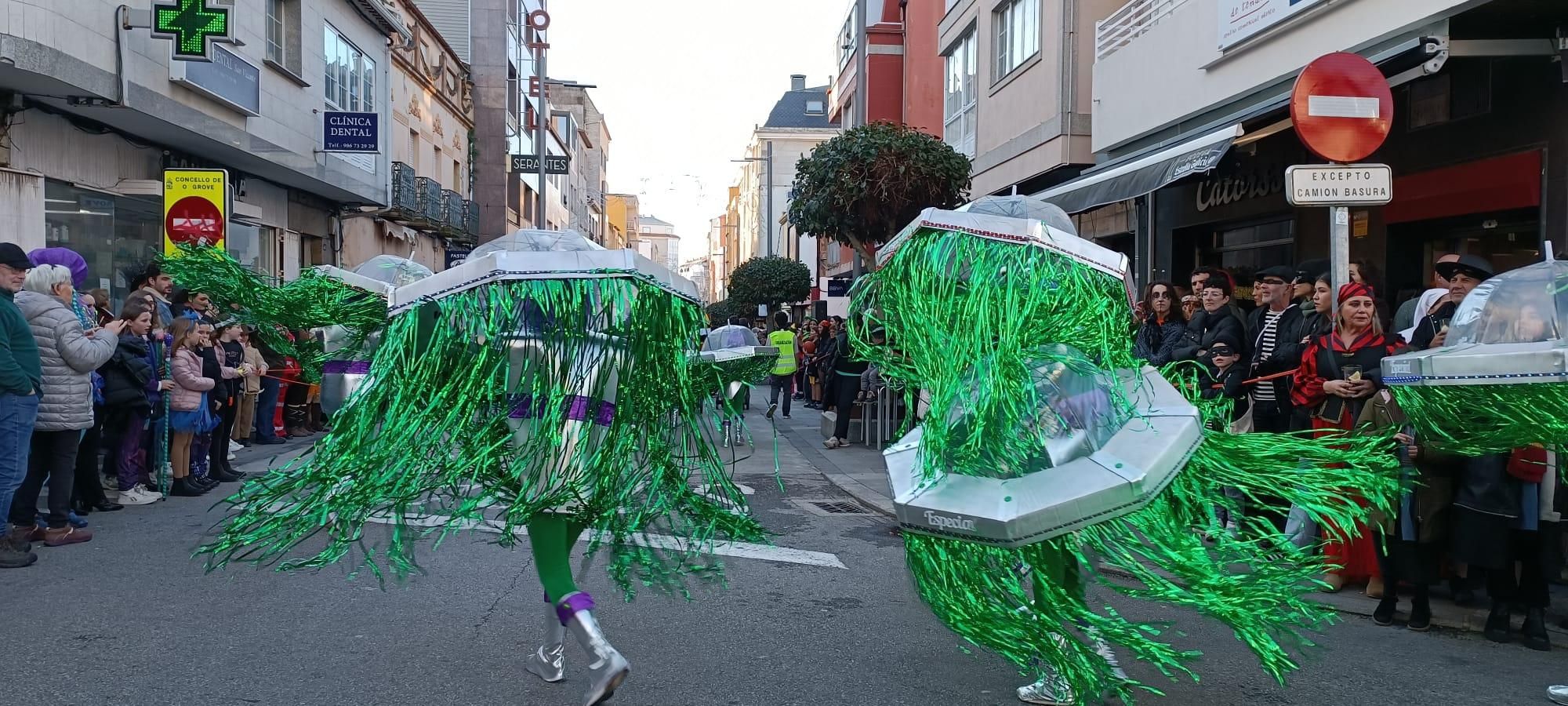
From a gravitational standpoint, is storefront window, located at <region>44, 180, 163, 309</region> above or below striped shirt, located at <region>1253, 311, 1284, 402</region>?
above

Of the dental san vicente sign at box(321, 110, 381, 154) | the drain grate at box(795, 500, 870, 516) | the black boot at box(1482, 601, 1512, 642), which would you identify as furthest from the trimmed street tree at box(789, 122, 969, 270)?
the dental san vicente sign at box(321, 110, 381, 154)

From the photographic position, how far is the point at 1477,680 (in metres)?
4.55

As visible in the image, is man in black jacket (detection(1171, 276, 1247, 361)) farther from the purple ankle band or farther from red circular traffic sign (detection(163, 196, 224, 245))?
red circular traffic sign (detection(163, 196, 224, 245))

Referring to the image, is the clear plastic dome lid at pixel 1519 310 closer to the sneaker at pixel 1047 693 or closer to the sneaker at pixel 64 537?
the sneaker at pixel 1047 693

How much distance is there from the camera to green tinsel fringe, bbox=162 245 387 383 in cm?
427

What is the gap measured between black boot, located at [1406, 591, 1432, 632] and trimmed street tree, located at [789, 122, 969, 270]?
24.5 ft

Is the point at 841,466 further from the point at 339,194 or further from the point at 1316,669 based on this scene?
the point at 339,194

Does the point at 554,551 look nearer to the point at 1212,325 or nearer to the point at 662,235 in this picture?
the point at 1212,325

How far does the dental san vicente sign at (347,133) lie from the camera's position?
20062 millimetres

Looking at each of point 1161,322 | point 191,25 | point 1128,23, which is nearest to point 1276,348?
point 1161,322

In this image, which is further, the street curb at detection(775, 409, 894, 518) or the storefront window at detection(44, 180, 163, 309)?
the storefront window at detection(44, 180, 163, 309)

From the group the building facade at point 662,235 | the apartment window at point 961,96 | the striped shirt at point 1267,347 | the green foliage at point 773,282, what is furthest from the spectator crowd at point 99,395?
the building facade at point 662,235

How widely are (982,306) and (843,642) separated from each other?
81.8 inches

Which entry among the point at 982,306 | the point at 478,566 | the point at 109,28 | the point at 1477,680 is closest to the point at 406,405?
the point at 982,306
